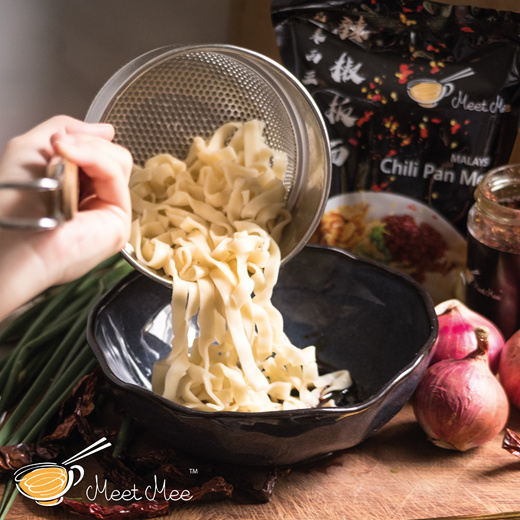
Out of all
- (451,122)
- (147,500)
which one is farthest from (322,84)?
(147,500)

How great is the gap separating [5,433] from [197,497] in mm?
353

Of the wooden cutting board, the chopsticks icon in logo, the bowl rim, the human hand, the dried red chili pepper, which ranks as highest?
the human hand

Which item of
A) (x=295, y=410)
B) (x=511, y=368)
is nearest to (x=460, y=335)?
(x=511, y=368)

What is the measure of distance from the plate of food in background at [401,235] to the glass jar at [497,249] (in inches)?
4.3

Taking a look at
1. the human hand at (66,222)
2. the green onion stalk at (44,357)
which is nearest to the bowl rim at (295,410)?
the green onion stalk at (44,357)

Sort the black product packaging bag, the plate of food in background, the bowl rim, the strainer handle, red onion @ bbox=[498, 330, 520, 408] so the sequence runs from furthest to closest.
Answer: the plate of food in background < the black product packaging bag < red onion @ bbox=[498, 330, 520, 408] < the bowl rim < the strainer handle

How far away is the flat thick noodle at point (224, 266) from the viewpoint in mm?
1143

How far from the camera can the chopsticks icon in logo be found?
3.29 ft

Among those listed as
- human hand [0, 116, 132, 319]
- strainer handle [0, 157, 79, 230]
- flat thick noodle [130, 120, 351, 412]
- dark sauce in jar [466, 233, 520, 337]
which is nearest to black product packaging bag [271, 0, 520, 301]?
dark sauce in jar [466, 233, 520, 337]

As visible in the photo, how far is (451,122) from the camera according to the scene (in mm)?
1381

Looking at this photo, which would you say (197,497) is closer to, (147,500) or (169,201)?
(147,500)

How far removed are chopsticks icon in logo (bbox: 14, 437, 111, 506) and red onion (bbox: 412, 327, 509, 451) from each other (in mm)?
540

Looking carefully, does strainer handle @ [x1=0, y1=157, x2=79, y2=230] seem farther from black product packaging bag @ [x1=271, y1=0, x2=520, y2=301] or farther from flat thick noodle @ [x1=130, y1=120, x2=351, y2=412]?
black product packaging bag @ [x1=271, y1=0, x2=520, y2=301]

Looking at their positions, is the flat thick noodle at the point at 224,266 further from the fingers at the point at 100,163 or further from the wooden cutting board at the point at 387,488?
the fingers at the point at 100,163
